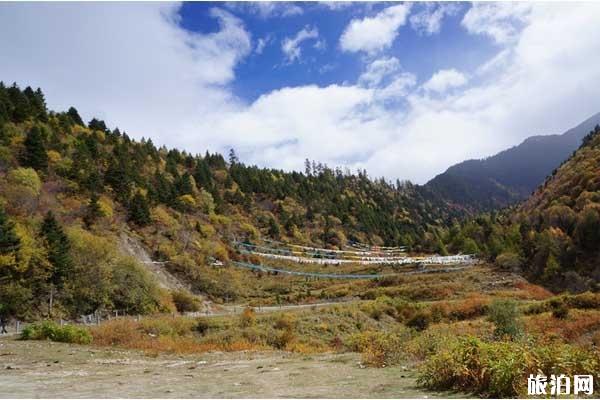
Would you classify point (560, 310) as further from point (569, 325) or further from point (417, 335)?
point (417, 335)

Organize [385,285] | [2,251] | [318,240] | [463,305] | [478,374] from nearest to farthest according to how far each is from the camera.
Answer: [478,374], [2,251], [463,305], [385,285], [318,240]

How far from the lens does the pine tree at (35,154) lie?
207 feet

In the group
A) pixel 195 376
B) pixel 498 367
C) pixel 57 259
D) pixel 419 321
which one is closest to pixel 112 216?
pixel 57 259

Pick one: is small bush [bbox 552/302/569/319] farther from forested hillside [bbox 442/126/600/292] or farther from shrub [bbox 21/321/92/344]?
shrub [bbox 21/321/92/344]

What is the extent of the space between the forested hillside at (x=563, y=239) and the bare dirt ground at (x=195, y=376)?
55066 millimetres

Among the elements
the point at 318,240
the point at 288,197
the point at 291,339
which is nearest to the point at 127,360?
the point at 291,339

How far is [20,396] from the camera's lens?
911cm

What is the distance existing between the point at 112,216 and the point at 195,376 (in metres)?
57.9

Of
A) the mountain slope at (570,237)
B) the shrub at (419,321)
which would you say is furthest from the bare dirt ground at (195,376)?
the mountain slope at (570,237)

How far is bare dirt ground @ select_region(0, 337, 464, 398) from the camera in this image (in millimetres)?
9117

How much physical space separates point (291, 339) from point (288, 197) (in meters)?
117

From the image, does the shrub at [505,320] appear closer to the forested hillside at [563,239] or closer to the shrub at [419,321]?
the shrub at [419,321]

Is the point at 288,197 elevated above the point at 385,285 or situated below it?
above

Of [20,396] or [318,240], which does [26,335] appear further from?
[318,240]
